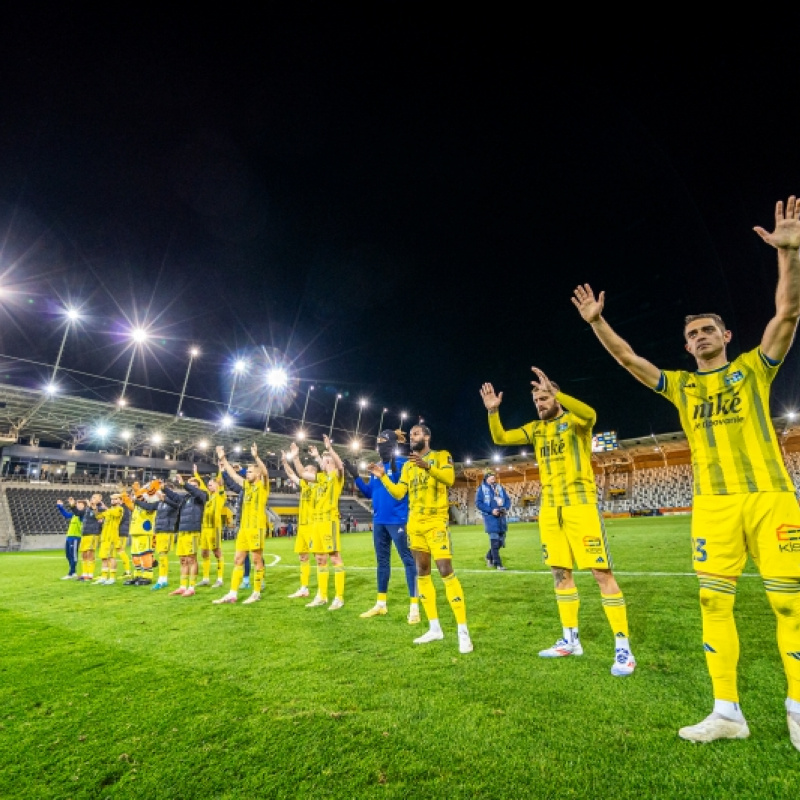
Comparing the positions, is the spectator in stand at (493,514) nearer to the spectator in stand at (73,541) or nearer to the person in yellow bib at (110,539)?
the person in yellow bib at (110,539)

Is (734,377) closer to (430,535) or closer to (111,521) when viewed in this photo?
(430,535)

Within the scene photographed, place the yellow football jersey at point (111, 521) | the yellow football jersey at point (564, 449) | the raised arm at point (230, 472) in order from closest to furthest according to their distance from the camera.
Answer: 1. the yellow football jersey at point (564, 449)
2. the raised arm at point (230, 472)
3. the yellow football jersey at point (111, 521)

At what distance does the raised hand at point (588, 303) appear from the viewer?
11.6 feet

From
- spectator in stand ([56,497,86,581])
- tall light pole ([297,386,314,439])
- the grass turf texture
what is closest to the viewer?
the grass turf texture

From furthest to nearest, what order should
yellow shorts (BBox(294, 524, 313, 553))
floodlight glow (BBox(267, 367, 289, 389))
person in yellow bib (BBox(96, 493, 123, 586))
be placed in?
floodlight glow (BBox(267, 367, 289, 389))
person in yellow bib (BBox(96, 493, 123, 586))
yellow shorts (BBox(294, 524, 313, 553))

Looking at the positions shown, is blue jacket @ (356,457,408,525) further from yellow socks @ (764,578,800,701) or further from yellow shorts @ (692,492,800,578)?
yellow socks @ (764,578,800,701)

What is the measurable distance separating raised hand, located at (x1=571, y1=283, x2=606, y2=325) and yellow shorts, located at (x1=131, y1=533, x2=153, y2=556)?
455 inches

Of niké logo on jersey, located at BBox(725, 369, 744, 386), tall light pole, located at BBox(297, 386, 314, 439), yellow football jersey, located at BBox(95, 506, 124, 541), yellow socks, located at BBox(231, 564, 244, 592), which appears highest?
tall light pole, located at BBox(297, 386, 314, 439)

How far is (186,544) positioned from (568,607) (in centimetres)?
815

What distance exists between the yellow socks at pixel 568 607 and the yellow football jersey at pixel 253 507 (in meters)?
A: 5.42

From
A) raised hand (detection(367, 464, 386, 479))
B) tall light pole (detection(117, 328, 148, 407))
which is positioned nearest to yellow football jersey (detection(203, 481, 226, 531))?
raised hand (detection(367, 464, 386, 479))

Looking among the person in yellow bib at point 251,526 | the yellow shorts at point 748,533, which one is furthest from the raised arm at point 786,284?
the person in yellow bib at point 251,526

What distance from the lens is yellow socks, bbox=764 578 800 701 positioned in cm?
245

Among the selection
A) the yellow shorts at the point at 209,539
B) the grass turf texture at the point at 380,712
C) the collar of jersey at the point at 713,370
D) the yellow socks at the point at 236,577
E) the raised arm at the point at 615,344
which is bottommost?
the grass turf texture at the point at 380,712
